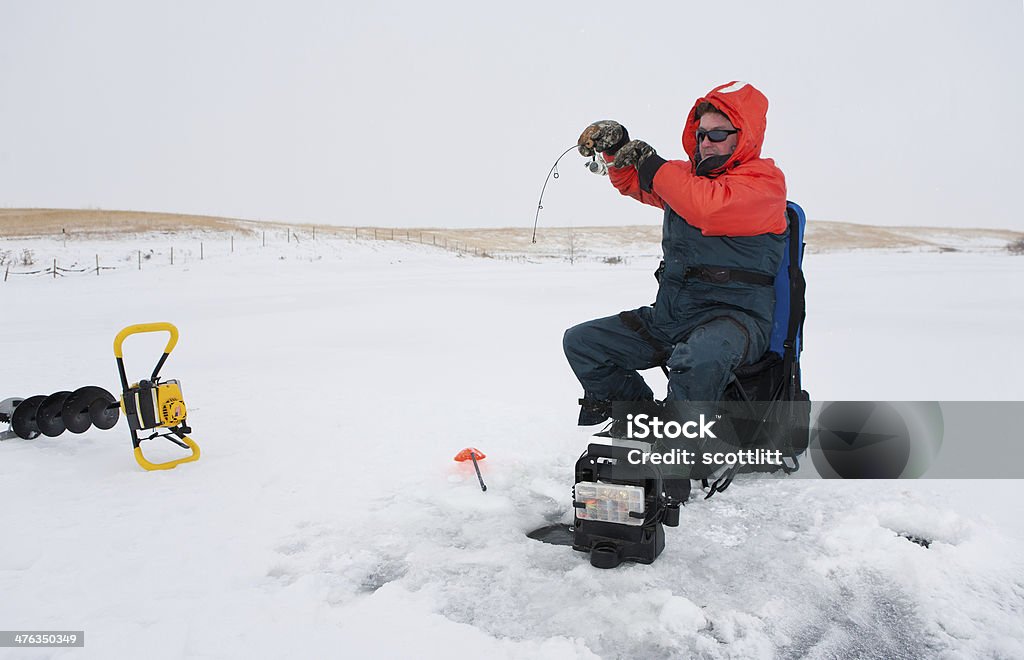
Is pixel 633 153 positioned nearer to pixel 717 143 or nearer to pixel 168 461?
pixel 717 143

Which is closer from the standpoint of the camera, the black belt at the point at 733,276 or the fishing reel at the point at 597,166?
the black belt at the point at 733,276

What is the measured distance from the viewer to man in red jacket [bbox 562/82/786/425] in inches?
123

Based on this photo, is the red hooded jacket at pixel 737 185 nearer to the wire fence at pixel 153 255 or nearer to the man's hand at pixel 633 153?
the man's hand at pixel 633 153

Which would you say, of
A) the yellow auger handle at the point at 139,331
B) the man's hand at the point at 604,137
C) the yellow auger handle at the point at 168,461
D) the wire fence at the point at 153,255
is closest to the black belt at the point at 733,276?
the man's hand at the point at 604,137

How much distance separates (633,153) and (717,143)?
1.49ft

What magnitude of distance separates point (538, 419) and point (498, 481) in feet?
4.22

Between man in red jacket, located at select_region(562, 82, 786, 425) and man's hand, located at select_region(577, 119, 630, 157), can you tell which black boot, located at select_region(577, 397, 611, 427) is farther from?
man's hand, located at select_region(577, 119, 630, 157)

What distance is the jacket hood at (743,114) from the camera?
3.30 m

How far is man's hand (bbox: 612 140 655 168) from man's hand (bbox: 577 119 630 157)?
0.32 ft

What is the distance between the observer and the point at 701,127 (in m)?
3.51

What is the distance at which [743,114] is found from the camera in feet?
10.8

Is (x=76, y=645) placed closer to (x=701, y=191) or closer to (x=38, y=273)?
(x=701, y=191)

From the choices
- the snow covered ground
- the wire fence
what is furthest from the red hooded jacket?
the wire fence

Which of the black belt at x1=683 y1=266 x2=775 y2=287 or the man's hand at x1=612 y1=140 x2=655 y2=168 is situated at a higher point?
the man's hand at x1=612 y1=140 x2=655 y2=168
